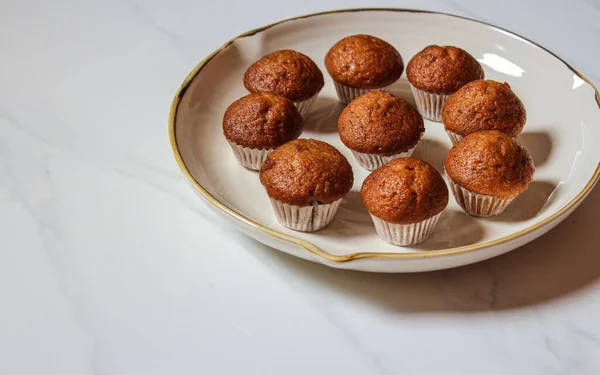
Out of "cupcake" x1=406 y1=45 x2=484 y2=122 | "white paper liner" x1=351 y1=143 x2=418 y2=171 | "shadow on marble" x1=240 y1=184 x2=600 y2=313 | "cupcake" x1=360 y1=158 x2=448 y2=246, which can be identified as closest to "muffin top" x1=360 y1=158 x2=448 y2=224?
"cupcake" x1=360 y1=158 x2=448 y2=246

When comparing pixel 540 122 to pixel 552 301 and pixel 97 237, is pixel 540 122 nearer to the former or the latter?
pixel 552 301

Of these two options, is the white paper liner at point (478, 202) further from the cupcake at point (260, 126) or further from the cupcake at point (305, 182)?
the cupcake at point (260, 126)

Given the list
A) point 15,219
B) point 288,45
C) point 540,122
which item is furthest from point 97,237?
point 540,122

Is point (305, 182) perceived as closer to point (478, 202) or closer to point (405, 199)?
point (405, 199)

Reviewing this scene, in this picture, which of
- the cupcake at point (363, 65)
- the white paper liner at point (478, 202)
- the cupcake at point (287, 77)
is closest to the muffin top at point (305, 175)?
the white paper liner at point (478, 202)

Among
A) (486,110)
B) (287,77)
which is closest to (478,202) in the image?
(486,110)

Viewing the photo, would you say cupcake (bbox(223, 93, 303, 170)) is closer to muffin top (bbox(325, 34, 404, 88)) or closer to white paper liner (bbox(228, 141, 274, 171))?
white paper liner (bbox(228, 141, 274, 171))
